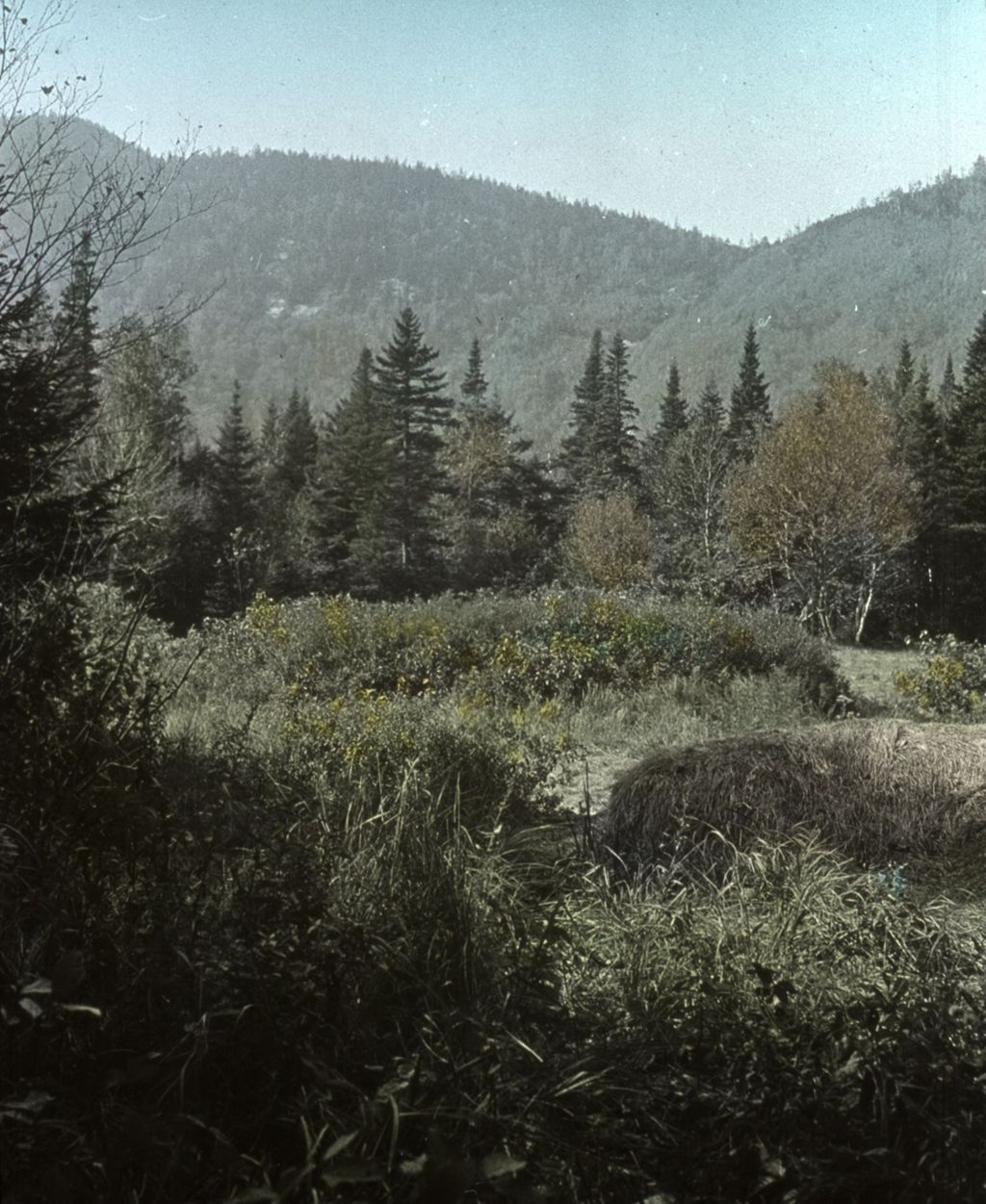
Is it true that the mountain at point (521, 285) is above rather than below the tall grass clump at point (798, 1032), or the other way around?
above

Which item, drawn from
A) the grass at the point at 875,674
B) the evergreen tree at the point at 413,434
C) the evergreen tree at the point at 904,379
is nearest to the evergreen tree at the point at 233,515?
the evergreen tree at the point at 413,434

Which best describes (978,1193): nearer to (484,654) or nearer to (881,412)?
(484,654)

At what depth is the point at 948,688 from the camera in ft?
35.9

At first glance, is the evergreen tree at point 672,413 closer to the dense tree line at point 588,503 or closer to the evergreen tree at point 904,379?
the dense tree line at point 588,503

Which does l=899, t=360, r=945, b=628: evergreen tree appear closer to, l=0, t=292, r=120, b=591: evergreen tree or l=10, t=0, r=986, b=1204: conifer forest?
l=10, t=0, r=986, b=1204: conifer forest

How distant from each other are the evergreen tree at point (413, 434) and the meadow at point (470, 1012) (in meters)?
26.4

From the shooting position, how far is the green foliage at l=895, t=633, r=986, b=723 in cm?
1073

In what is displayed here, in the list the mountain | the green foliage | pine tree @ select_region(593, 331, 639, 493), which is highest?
the mountain

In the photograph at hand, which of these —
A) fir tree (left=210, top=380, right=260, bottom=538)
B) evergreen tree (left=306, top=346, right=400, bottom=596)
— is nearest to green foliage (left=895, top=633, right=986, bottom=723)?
evergreen tree (left=306, top=346, right=400, bottom=596)

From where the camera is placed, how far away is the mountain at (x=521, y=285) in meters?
64.1

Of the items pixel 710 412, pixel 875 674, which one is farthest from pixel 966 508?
pixel 875 674

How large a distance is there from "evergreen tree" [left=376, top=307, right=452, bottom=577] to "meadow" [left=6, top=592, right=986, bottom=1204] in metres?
26.4

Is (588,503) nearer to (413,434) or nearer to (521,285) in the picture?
(413,434)

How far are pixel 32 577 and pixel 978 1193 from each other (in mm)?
4415
